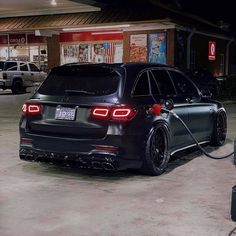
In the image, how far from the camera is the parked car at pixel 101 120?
621 cm

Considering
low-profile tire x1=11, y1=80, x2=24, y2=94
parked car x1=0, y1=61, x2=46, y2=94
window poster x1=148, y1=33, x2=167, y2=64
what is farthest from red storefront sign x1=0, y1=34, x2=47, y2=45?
window poster x1=148, y1=33, x2=167, y2=64

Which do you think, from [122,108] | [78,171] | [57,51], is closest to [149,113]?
[122,108]

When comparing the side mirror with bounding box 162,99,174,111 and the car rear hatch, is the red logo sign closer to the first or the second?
the side mirror with bounding box 162,99,174,111

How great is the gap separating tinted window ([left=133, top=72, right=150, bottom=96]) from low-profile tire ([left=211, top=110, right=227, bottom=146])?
232 centimetres

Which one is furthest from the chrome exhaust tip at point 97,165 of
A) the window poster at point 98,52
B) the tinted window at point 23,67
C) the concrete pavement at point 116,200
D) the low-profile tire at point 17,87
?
the window poster at point 98,52

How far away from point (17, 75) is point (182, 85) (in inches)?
705

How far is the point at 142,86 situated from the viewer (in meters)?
6.83

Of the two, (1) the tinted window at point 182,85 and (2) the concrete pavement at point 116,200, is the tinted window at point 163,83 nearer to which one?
(1) the tinted window at point 182,85

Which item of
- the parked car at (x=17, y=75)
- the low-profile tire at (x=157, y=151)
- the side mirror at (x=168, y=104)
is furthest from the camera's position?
the parked car at (x=17, y=75)

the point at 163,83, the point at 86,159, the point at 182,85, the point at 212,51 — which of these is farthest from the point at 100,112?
the point at 212,51

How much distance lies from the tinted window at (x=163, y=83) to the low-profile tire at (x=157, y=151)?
2.15 feet

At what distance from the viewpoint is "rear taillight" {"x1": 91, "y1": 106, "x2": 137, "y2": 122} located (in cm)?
620

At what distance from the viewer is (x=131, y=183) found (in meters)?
6.38

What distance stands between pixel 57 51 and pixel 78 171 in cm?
2233
